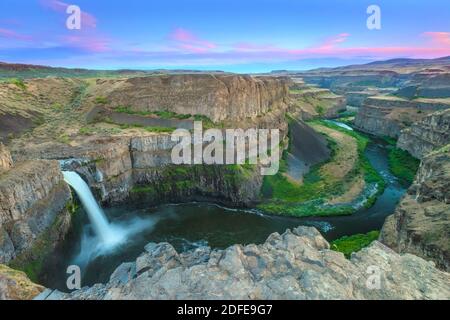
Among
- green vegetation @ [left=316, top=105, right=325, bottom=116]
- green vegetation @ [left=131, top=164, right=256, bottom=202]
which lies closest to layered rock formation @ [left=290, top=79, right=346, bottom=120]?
green vegetation @ [left=316, top=105, right=325, bottom=116]

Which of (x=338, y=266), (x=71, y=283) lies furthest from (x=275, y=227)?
(x=338, y=266)

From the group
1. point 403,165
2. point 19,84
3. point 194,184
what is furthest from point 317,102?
point 19,84

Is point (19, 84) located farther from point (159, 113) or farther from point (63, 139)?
point (159, 113)

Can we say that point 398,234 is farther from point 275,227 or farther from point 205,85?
point 205,85

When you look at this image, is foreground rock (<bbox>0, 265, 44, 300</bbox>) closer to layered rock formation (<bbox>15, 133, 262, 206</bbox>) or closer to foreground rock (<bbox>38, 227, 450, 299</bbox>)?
foreground rock (<bbox>38, 227, 450, 299</bbox>)

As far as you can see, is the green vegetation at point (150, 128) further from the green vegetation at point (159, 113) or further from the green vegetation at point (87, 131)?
the green vegetation at point (87, 131)

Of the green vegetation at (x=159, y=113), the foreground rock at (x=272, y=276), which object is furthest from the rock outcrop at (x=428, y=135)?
the foreground rock at (x=272, y=276)
